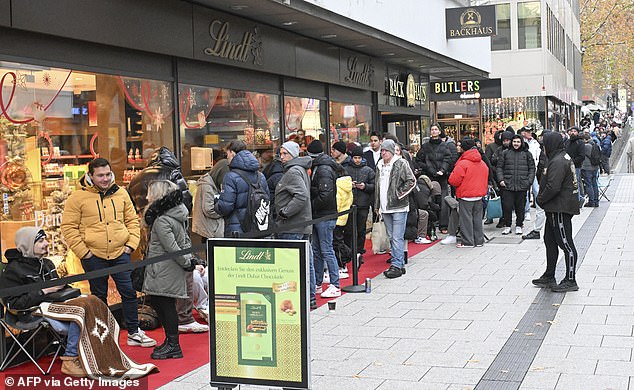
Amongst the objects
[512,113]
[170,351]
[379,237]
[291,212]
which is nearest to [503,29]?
[512,113]

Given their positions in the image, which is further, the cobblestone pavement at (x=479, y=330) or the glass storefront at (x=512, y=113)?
the glass storefront at (x=512, y=113)

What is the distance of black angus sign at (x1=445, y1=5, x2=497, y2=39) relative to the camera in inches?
733

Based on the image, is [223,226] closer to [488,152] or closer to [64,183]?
[64,183]

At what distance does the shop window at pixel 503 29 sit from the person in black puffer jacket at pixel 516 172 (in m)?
28.2

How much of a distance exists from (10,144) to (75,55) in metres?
1.25

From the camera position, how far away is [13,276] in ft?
25.1

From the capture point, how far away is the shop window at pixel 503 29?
4338cm

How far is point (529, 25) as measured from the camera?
4306 cm

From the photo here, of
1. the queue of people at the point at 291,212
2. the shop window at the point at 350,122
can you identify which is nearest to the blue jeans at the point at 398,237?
the queue of people at the point at 291,212

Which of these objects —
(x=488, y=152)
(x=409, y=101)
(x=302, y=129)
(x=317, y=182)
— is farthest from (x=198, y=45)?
(x=409, y=101)

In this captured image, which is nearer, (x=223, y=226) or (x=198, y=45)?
(x=223, y=226)

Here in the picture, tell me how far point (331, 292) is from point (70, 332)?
4249mm

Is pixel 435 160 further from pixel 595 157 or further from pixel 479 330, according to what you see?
pixel 479 330

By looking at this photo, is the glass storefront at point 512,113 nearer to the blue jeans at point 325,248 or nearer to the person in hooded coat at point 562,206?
the person in hooded coat at point 562,206
